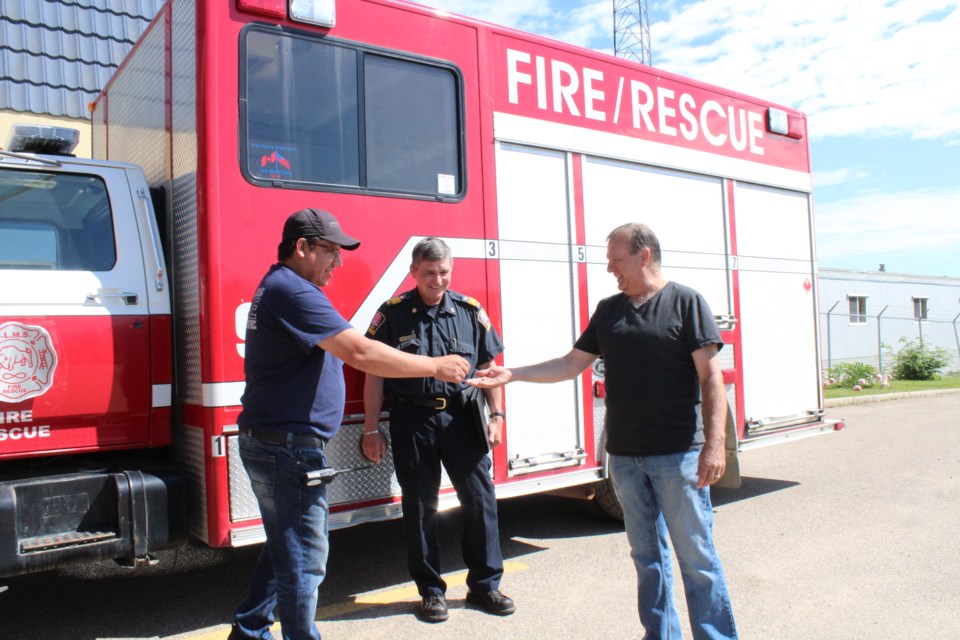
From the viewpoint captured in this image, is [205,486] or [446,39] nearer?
[205,486]

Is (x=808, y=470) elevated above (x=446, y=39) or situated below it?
below

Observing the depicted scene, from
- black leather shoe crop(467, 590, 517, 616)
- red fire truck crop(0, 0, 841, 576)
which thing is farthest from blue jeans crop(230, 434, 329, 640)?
black leather shoe crop(467, 590, 517, 616)

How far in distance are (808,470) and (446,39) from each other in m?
5.87

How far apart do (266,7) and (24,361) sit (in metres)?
2.05

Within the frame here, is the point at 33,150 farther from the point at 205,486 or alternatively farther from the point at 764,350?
the point at 764,350

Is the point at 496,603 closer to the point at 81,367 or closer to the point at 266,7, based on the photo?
the point at 81,367

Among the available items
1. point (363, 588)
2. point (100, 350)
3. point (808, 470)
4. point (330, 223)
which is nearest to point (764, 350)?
point (808, 470)

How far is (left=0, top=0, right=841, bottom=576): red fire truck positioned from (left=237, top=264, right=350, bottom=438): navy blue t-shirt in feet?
2.27

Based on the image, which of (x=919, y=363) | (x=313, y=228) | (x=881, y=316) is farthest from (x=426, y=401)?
(x=881, y=316)

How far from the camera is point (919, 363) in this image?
20.6m

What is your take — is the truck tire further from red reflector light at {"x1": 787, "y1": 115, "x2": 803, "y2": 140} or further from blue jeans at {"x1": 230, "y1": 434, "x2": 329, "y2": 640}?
red reflector light at {"x1": 787, "y1": 115, "x2": 803, "y2": 140}

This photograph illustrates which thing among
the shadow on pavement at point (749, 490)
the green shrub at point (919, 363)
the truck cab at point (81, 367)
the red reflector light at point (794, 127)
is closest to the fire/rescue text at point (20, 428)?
the truck cab at point (81, 367)

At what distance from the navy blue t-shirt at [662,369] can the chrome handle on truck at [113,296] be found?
2308 millimetres

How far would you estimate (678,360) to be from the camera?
326 cm
